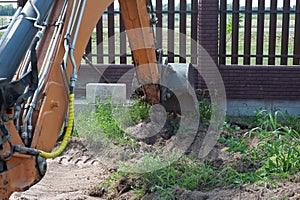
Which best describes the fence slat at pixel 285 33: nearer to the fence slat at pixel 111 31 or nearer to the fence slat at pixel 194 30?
the fence slat at pixel 194 30

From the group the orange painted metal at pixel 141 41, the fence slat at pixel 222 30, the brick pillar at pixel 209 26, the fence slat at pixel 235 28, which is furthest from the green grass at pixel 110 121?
the fence slat at pixel 235 28

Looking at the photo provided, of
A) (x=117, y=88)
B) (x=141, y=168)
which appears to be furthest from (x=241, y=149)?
(x=117, y=88)

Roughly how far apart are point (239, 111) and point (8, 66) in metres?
5.47

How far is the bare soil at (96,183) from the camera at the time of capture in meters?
4.72

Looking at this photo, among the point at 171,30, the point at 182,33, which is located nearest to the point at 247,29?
the point at 182,33

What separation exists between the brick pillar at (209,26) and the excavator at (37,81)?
11.9ft

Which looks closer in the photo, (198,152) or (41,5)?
(41,5)

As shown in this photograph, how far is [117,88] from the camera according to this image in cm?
769

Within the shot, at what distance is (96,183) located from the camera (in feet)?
18.4

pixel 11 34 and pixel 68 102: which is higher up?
pixel 11 34

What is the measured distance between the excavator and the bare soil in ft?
5.18

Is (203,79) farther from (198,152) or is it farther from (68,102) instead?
(68,102)

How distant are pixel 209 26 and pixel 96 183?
3.40 m

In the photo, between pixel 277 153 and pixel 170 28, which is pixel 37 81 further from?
pixel 170 28
